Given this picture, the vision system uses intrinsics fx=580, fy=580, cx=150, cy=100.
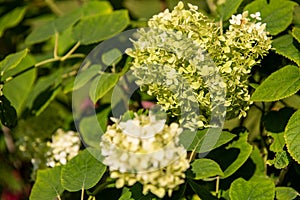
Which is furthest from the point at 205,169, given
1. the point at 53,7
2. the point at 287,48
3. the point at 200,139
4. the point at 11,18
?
the point at 53,7

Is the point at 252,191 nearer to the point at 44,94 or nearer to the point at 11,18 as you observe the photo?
the point at 44,94

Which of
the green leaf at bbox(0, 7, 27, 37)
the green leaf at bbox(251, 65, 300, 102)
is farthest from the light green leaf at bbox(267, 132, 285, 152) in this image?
the green leaf at bbox(0, 7, 27, 37)

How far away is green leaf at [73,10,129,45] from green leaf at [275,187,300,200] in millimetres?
536

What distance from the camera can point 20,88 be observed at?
1.57 m

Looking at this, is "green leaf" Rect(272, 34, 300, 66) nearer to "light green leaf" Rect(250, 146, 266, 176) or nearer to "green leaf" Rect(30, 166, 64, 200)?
"light green leaf" Rect(250, 146, 266, 176)

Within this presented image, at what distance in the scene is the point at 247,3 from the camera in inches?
57.7

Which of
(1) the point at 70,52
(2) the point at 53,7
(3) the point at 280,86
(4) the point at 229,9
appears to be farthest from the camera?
(2) the point at 53,7

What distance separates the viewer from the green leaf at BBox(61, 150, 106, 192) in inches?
45.3

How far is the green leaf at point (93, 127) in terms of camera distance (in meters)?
1.36

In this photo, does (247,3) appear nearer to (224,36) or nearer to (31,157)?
(224,36)

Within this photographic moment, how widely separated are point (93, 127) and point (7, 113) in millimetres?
221

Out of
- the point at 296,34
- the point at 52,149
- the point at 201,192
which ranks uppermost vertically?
the point at 296,34

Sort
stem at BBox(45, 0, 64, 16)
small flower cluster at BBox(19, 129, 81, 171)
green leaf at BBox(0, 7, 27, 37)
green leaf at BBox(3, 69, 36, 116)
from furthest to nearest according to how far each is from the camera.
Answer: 1. stem at BBox(45, 0, 64, 16)
2. green leaf at BBox(0, 7, 27, 37)
3. green leaf at BBox(3, 69, 36, 116)
4. small flower cluster at BBox(19, 129, 81, 171)

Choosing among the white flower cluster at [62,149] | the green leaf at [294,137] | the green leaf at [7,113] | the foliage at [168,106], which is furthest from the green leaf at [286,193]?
the green leaf at [7,113]
